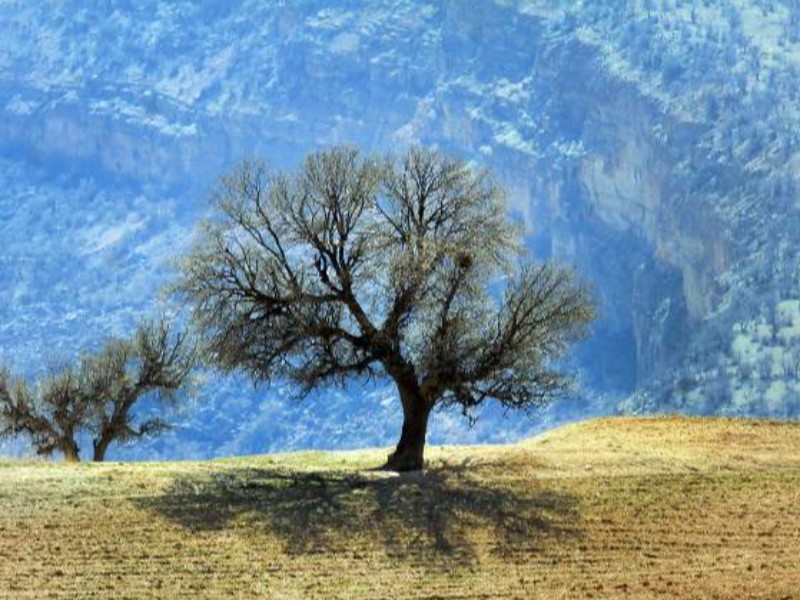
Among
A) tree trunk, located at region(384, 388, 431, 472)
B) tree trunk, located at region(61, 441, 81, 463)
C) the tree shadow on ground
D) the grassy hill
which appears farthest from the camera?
tree trunk, located at region(61, 441, 81, 463)

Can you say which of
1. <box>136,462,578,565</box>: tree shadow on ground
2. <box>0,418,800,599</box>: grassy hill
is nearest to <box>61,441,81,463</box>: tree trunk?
<box>0,418,800,599</box>: grassy hill

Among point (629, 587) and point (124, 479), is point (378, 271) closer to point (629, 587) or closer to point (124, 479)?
point (124, 479)

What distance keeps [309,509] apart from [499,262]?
9.61m

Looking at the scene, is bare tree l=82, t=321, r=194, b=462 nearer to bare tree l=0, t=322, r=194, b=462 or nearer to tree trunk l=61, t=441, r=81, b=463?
bare tree l=0, t=322, r=194, b=462

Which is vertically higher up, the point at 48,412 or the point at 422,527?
the point at 48,412

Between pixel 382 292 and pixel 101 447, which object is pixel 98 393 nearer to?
pixel 101 447

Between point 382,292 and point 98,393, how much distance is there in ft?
66.7

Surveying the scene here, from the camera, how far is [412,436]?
153 feet

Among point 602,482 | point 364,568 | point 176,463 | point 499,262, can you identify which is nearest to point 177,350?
point 176,463

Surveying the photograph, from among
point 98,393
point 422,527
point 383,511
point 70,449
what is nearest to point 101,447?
point 70,449

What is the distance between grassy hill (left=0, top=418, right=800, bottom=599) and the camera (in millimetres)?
34375

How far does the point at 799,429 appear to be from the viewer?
2084 inches

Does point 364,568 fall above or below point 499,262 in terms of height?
below

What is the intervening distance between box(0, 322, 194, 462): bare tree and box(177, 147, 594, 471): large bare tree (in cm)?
1719
